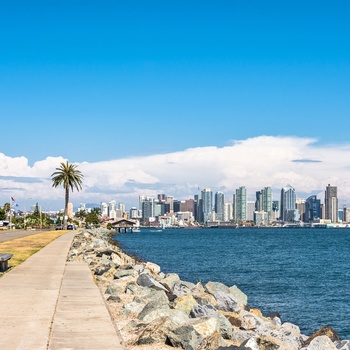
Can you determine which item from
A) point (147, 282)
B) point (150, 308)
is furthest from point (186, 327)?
point (147, 282)

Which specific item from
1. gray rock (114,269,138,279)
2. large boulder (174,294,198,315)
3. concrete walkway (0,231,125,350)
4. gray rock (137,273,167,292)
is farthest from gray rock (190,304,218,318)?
gray rock (114,269,138,279)

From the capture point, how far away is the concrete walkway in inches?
424

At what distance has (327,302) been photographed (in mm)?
31172

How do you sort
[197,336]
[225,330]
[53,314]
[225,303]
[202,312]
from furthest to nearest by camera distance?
[225,303]
[202,312]
[53,314]
[225,330]
[197,336]

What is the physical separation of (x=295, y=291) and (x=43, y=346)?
27.6 meters

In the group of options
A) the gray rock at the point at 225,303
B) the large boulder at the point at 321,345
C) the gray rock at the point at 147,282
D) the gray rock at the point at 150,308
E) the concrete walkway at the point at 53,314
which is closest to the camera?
the concrete walkway at the point at 53,314

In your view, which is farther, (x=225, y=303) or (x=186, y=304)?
(x=225, y=303)

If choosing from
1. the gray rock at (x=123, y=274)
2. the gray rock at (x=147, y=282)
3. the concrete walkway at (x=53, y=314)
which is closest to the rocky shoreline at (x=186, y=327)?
the gray rock at (x=147, y=282)

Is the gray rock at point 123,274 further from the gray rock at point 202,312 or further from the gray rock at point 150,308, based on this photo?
the gray rock at point 150,308

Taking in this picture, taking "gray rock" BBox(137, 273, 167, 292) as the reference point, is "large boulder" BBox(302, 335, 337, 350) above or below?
below

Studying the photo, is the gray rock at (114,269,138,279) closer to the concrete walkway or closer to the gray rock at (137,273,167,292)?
the concrete walkway

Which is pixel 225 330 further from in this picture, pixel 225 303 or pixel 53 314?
pixel 225 303

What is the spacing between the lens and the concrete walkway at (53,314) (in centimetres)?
1076

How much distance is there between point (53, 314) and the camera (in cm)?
1372
